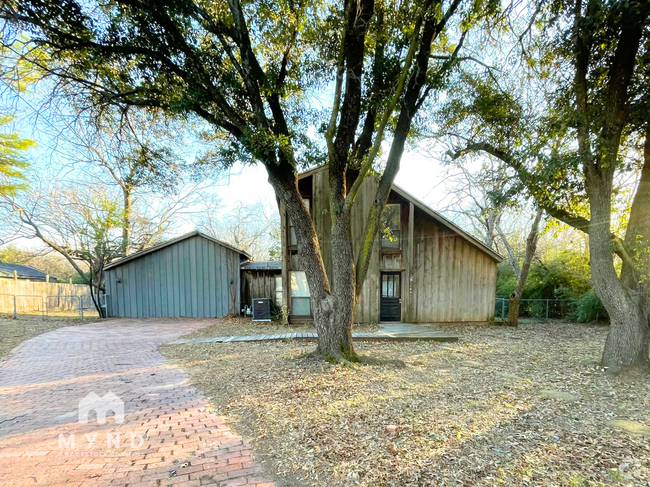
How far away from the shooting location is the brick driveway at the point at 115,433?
8.37 ft

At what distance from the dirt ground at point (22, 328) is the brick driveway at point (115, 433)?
93.8 inches

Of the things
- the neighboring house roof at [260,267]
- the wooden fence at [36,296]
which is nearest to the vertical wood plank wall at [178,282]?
the neighboring house roof at [260,267]

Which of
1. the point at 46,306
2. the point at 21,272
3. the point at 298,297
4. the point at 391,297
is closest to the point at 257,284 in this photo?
the point at 298,297

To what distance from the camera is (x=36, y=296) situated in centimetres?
1432

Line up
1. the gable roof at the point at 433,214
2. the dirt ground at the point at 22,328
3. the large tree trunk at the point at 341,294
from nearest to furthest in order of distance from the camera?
1. the large tree trunk at the point at 341,294
2. the dirt ground at the point at 22,328
3. the gable roof at the point at 433,214

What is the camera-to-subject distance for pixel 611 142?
4781mm

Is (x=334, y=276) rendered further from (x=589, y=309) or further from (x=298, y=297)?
(x=589, y=309)

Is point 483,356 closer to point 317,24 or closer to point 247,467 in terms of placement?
point 247,467

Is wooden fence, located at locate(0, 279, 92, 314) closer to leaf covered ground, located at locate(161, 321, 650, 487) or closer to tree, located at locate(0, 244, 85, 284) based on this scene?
tree, located at locate(0, 244, 85, 284)

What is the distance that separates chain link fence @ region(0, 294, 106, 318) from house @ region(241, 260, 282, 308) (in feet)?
21.3

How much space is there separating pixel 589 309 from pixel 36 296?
24.5 meters

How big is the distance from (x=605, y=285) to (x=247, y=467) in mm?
6063

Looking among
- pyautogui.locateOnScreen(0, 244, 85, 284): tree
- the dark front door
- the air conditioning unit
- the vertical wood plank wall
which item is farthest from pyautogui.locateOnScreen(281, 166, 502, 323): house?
pyautogui.locateOnScreen(0, 244, 85, 284): tree

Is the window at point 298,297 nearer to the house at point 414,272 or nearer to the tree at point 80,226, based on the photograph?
the house at point 414,272
